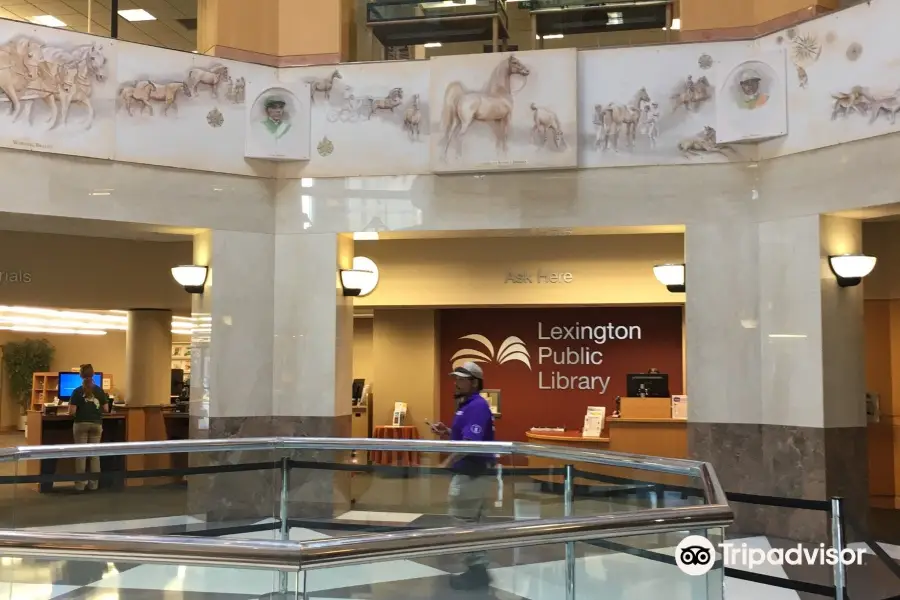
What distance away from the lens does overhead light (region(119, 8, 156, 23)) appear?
35.8ft

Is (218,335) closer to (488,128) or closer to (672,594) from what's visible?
(488,128)

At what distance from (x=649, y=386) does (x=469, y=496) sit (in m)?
4.09

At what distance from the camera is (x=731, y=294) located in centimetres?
745

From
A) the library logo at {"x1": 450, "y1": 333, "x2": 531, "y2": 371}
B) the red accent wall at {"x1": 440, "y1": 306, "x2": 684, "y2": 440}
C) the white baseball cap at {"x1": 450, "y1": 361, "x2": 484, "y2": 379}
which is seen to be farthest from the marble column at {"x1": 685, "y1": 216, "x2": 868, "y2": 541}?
the library logo at {"x1": 450, "y1": 333, "x2": 531, "y2": 371}

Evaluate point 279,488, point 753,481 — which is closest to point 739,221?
point 753,481

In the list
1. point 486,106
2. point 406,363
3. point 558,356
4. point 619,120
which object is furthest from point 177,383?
point 619,120

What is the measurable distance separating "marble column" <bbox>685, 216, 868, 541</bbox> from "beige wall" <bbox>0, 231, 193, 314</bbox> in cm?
728

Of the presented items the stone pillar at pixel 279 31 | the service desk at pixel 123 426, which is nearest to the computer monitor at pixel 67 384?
the service desk at pixel 123 426

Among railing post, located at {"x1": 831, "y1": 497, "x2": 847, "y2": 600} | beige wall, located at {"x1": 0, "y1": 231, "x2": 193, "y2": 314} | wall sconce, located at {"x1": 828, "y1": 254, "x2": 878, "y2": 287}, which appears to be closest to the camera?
railing post, located at {"x1": 831, "y1": 497, "x2": 847, "y2": 600}

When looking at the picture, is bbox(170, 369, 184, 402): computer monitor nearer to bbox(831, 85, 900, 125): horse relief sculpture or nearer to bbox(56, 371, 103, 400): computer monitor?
bbox(56, 371, 103, 400): computer monitor

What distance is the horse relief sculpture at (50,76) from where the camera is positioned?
7.23 m

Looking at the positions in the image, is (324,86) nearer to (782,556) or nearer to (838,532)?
(782,556)

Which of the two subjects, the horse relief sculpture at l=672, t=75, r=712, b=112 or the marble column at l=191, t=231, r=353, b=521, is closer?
the horse relief sculpture at l=672, t=75, r=712, b=112

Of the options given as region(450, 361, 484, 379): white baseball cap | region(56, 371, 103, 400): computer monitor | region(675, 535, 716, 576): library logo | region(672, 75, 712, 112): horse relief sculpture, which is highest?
region(672, 75, 712, 112): horse relief sculpture
